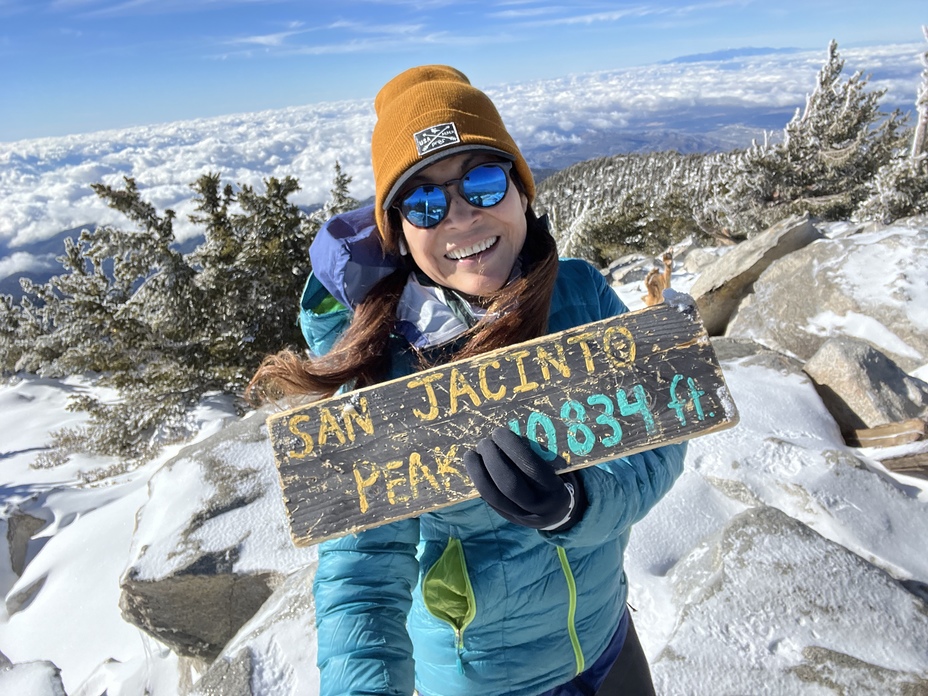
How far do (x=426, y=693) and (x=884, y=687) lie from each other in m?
1.81

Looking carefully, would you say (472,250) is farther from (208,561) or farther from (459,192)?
(208,561)

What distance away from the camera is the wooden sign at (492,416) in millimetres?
1299

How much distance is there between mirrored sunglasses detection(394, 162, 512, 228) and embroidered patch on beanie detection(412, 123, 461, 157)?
0.10 metres

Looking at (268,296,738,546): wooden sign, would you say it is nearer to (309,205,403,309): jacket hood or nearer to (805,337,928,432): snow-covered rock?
(309,205,403,309): jacket hood

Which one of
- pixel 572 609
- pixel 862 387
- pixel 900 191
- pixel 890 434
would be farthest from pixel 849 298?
pixel 900 191

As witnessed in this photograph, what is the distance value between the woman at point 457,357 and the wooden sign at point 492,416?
13cm

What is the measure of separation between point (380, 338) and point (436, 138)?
62 cm

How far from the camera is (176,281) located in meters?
8.45

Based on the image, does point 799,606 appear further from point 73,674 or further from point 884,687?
point 73,674

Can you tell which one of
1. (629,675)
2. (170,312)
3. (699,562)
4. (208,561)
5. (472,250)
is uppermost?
(472,250)

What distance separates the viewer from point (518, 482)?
1.19 m

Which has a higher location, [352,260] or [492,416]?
[352,260]

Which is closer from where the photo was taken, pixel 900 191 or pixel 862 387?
pixel 862 387

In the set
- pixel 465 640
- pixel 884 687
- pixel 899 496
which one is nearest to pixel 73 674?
pixel 465 640
